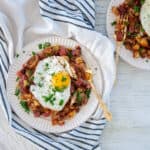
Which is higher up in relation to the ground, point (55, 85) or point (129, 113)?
point (55, 85)

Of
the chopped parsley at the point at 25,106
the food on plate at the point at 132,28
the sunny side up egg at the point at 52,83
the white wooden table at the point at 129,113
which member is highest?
the food on plate at the point at 132,28

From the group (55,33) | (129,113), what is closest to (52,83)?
(55,33)

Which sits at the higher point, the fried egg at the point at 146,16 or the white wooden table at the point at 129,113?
the fried egg at the point at 146,16

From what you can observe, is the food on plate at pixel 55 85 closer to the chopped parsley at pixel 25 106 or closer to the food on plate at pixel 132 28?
the chopped parsley at pixel 25 106

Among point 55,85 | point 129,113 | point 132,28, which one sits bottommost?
point 129,113

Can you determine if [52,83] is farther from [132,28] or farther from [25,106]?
[132,28]

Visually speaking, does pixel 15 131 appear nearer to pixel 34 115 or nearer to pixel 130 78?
pixel 34 115

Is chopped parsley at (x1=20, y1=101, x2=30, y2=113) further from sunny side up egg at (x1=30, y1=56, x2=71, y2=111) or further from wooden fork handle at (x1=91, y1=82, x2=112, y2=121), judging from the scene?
wooden fork handle at (x1=91, y1=82, x2=112, y2=121)

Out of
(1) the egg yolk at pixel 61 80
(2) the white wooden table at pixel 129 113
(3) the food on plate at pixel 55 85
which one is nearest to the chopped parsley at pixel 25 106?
(3) the food on plate at pixel 55 85
